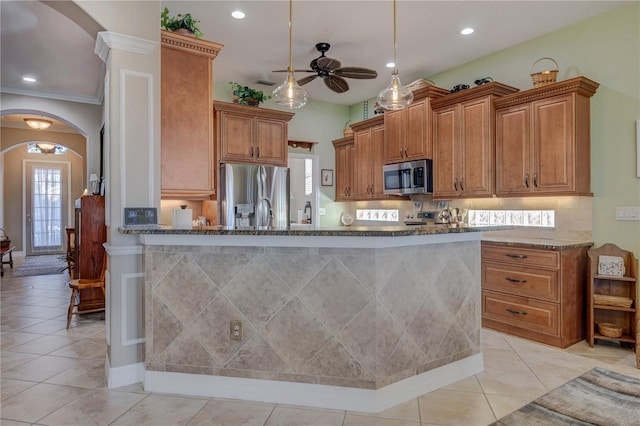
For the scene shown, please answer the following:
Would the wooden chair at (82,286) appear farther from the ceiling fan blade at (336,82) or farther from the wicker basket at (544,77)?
the wicker basket at (544,77)

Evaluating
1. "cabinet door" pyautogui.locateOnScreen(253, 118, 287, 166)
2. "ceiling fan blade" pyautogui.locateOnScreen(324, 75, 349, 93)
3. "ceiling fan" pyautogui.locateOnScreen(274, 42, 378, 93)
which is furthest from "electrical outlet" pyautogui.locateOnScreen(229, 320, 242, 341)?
"cabinet door" pyautogui.locateOnScreen(253, 118, 287, 166)

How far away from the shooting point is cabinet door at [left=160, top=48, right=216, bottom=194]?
306cm

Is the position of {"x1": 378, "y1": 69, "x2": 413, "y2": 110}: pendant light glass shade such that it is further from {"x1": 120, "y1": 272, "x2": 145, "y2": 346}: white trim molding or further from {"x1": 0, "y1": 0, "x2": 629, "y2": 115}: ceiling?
{"x1": 120, "y1": 272, "x2": 145, "y2": 346}: white trim molding

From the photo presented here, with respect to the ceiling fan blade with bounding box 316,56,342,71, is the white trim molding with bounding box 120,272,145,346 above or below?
below

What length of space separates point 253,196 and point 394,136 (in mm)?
2133

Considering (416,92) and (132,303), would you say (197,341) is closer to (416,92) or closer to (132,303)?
(132,303)

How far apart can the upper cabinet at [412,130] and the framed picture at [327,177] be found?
61.5 inches

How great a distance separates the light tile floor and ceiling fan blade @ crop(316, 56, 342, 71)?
304 centimetres

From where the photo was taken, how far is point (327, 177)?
6.77 metres

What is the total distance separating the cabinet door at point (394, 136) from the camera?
16.8ft

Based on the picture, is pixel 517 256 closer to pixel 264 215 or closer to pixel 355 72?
pixel 355 72

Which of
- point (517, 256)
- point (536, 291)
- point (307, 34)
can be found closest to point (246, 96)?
point (307, 34)

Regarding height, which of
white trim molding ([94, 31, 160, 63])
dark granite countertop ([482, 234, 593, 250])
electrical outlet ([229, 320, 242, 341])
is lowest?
electrical outlet ([229, 320, 242, 341])

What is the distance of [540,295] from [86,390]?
3719mm
